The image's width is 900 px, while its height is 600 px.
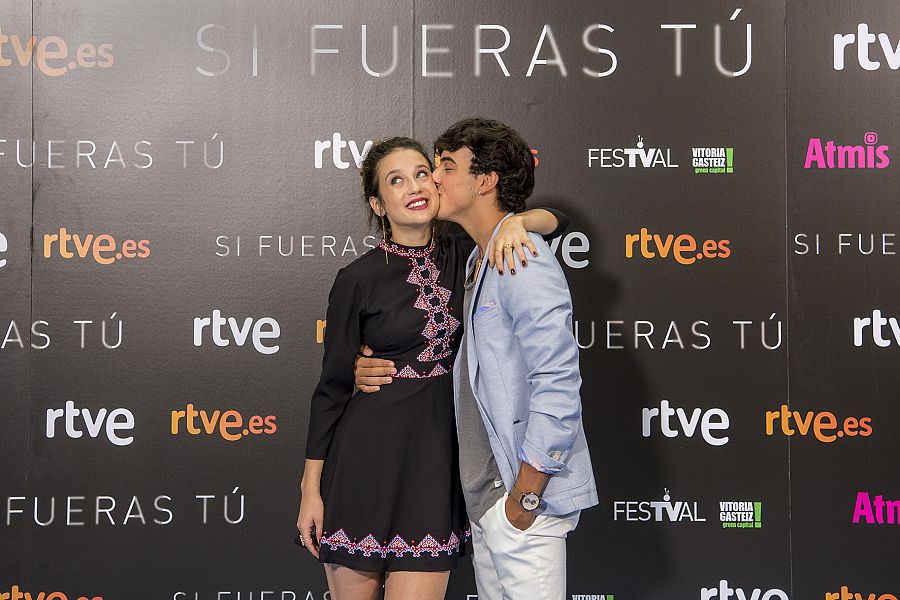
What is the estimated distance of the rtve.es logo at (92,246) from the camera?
9.49 ft

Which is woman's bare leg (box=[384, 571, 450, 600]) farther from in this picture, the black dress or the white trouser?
the white trouser

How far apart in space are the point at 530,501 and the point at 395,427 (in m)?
0.43

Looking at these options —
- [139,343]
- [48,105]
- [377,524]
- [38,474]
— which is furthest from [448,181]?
[38,474]

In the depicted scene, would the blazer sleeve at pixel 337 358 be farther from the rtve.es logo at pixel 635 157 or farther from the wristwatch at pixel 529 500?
the rtve.es logo at pixel 635 157

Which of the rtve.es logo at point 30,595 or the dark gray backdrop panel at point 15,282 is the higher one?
the dark gray backdrop panel at point 15,282

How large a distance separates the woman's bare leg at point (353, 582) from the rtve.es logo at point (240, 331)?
102 cm

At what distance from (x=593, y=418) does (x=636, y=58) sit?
1267mm

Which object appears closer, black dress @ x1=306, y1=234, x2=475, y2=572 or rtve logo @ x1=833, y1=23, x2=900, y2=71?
black dress @ x1=306, y1=234, x2=475, y2=572

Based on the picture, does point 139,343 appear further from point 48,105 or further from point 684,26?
point 684,26

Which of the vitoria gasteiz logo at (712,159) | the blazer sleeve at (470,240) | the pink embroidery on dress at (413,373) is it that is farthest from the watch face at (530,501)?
the vitoria gasteiz logo at (712,159)

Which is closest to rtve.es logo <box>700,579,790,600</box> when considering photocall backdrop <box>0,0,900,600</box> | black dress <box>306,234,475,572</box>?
photocall backdrop <box>0,0,900,600</box>

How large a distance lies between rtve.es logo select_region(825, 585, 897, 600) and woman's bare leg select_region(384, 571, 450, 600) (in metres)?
1.62

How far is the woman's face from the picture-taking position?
6.81 ft

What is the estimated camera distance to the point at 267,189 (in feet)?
9.53
